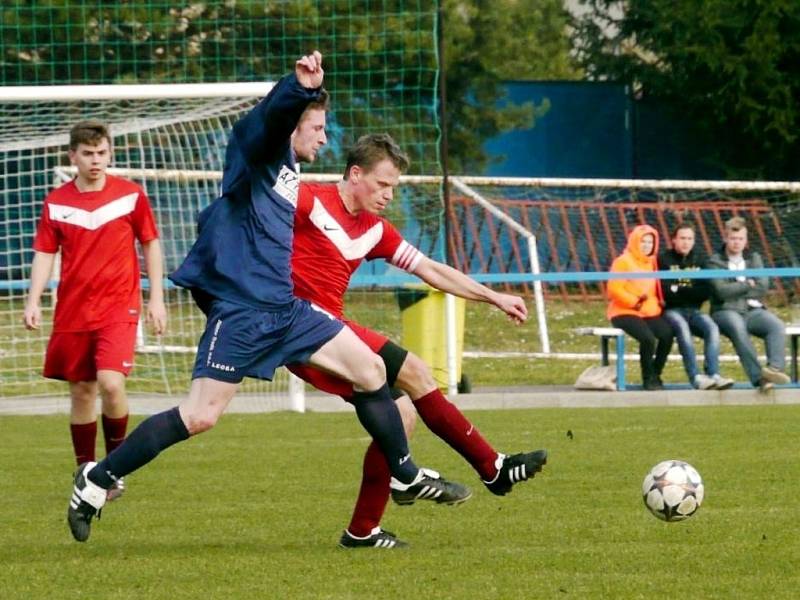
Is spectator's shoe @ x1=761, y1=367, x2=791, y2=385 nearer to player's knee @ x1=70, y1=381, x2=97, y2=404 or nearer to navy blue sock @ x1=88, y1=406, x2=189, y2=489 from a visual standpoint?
player's knee @ x1=70, y1=381, x2=97, y2=404

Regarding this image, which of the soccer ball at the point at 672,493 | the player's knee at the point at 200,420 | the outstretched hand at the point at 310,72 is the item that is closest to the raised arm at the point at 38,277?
the player's knee at the point at 200,420

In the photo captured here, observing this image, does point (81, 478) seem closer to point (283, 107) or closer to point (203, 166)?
point (283, 107)

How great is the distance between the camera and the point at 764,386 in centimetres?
1532

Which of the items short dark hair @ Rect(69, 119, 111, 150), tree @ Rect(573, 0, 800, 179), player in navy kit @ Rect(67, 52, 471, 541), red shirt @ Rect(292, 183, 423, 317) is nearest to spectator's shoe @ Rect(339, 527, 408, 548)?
player in navy kit @ Rect(67, 52, 471, 541)

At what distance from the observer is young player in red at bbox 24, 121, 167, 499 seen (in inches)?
370

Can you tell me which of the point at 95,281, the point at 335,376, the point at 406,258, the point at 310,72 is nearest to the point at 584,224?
the point at 95,281

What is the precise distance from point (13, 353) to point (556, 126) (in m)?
19.2

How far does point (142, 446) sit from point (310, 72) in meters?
1.61

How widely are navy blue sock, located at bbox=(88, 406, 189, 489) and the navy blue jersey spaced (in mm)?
524

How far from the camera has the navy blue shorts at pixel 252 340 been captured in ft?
23.0

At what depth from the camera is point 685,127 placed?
3275cm

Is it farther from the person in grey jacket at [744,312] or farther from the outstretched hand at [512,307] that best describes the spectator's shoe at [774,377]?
the outstretched hand at [512,307]

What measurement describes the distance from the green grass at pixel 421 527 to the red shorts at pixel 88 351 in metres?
0.63

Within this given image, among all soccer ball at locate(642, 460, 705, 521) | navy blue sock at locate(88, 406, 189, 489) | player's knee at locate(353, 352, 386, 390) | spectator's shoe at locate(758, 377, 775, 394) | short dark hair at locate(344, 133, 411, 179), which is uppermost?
short dark hair at locate(344, 133, 411, 179)
